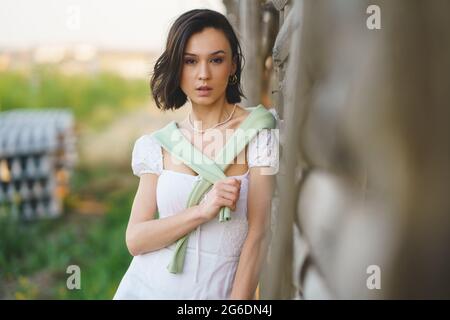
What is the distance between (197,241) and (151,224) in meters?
0.11

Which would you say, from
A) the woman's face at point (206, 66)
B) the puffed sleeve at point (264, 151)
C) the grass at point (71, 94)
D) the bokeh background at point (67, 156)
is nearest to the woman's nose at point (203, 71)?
the woman's face at point (206, 66)

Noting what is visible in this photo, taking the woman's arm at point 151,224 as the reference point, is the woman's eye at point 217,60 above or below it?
above

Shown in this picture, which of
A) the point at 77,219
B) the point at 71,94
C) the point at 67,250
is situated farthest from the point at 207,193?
the point at 71,94

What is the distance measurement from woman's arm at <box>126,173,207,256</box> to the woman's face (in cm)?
22

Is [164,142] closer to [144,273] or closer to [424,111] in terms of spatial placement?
[144,273]

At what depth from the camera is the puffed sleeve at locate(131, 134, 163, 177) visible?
162 centimetres

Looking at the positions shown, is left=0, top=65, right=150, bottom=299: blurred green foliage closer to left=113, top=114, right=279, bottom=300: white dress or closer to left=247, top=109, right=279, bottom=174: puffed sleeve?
left=113, top=114, right=279, bottom=300: white dress

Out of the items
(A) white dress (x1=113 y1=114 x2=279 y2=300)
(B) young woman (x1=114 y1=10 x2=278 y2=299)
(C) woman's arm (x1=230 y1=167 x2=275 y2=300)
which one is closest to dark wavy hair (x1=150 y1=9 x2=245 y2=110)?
(B) young woman (x1=114 y1=10 x2=278 y2=299)

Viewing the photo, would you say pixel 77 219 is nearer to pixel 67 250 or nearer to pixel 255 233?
pixel 67 250

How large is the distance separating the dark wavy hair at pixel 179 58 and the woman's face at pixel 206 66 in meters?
0.01

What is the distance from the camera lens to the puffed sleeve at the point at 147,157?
1.62 m

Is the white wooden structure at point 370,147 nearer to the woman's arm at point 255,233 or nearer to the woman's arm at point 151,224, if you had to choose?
the woman's arm at point 255,233

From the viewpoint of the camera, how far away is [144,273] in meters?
1.65

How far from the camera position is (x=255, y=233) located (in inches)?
62.4
